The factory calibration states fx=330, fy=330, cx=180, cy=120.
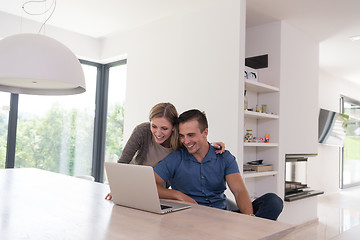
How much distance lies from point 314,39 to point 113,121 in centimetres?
304

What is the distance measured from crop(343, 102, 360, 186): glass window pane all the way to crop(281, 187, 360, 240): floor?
1318mm

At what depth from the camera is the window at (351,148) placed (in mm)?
7357

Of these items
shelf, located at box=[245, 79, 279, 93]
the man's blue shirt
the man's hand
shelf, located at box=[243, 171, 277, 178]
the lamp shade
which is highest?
shelf, located at box=[245, 79, 279, 93]

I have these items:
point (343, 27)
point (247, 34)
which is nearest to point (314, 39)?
point (343, 27)

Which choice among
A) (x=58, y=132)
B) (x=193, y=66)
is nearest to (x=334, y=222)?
(x=193, y=66)

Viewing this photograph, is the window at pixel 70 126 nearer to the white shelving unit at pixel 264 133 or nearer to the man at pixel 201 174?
the white shelving unit at pixel 264 133

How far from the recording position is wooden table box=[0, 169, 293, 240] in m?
1.08

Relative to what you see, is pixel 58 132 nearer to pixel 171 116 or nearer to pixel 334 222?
pixel 171 116

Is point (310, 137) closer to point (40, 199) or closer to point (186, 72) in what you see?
point (186, 72)

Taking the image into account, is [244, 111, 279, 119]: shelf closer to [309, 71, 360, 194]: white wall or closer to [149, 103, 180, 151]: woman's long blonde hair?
[149, 103, 180, 151]: woman's long blonde hair

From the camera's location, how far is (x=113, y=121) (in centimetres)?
490

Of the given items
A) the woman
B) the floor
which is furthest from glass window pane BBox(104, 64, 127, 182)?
the floor

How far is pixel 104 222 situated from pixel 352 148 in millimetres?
7867

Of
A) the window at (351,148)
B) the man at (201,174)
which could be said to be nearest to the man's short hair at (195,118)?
the man at (201,174)
